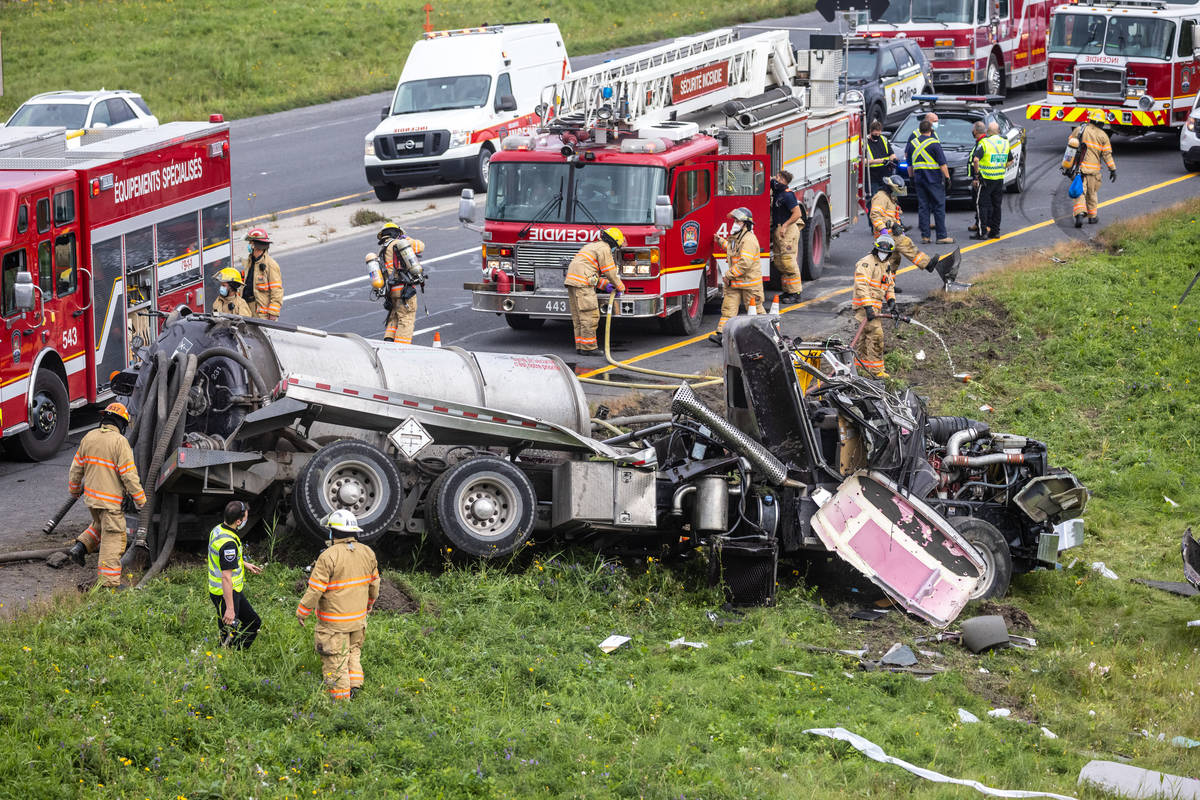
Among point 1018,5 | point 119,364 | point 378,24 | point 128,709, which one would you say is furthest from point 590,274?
point 378,24

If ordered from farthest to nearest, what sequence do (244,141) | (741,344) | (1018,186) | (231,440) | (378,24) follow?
(378,24), (244,141), (1018,186), (741,344), (231,440)

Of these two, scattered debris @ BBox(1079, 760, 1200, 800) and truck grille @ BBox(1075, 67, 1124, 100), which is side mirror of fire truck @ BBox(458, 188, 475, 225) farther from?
truck grille @ BBox(1075, 67, 1124, 100)

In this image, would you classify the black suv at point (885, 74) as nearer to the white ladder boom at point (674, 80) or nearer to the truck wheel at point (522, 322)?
the white ladder boom at point (674, 80)

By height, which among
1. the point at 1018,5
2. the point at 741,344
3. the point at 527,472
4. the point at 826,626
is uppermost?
the point at 1018,5

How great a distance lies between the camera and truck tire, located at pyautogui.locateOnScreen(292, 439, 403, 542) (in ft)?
37.8

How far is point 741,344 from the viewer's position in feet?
41.2

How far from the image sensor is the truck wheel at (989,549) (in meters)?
12.9

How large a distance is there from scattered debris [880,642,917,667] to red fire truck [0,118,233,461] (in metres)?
7.61

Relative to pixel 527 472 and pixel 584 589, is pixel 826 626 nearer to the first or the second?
pixel 584 589

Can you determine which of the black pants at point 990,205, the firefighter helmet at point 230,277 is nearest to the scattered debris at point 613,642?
the firefighter helmet at point 230,277

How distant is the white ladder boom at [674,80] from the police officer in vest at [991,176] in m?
3.02

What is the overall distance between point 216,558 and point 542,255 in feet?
30.0

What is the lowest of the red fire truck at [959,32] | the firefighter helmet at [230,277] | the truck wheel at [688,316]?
the truck wheel at [688,316]

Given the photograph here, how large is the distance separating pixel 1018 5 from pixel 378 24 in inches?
670
